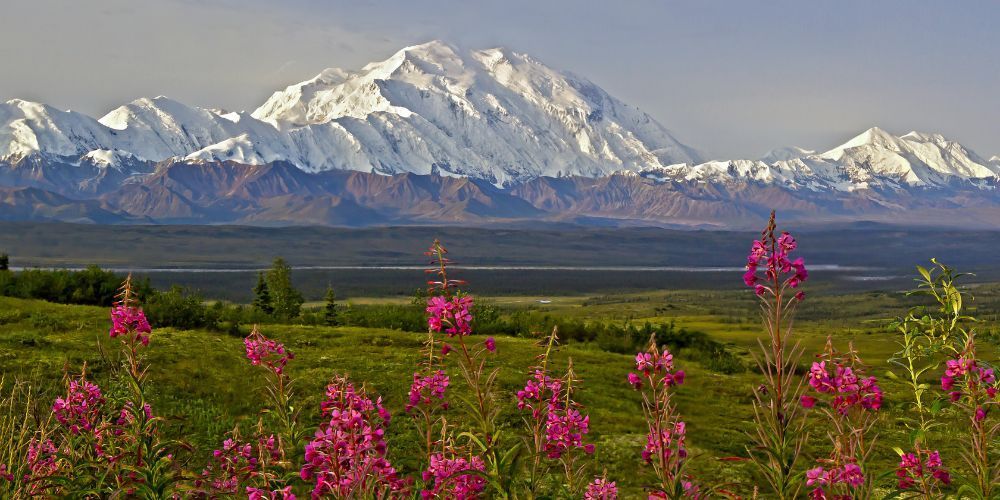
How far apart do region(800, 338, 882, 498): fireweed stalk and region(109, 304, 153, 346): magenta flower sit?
397 centimetres

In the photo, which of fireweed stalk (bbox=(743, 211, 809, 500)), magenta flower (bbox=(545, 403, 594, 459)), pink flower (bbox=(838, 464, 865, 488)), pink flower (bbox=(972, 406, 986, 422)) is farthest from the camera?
magenta flower (bbox=(545, 403, 594, 459))

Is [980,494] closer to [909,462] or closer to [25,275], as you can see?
[909,462]

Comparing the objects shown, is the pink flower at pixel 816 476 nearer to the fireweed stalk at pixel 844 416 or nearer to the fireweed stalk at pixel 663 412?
the fireweed stalk at pixel 844 416

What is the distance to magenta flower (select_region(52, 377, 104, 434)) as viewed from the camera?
678 cm

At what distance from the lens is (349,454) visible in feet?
15.5

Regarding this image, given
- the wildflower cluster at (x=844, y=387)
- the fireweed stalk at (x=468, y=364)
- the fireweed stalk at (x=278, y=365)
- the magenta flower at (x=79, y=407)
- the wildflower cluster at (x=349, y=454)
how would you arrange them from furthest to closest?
the magenta flower at (x=79, y=407) < the fireweed stalk at (x=278, y=365) < the fireweed stalk at (x=468, y=364) < the wildflower cluster at (x=844, y=387) < the wildflower cluster at (x=349, y=454)

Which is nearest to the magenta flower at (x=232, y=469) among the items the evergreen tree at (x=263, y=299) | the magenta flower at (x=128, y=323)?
the magenta flower at (x=128, y=323)

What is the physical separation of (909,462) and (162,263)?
654 ft

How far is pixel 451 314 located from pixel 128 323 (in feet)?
7.17

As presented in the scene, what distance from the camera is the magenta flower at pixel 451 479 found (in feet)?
16.9

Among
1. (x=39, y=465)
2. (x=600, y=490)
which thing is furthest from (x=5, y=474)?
(x=600, y=490)

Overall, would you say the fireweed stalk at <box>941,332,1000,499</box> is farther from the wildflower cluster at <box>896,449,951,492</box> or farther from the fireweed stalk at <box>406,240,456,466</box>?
the fireweed stalk at <box>406,240,456,466</box>

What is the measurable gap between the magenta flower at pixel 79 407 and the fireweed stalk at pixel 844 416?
493cm

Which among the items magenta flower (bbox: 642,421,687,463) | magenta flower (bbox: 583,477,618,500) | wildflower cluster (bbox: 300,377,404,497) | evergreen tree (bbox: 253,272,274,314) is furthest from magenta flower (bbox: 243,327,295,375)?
evergreen tree (bbox: 253,272,274,314)
